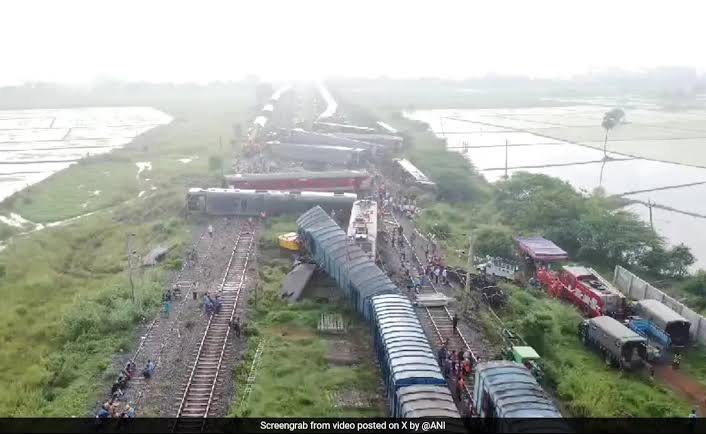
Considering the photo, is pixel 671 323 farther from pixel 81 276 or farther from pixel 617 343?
pixel 81 276

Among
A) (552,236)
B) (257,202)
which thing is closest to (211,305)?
(257,202)

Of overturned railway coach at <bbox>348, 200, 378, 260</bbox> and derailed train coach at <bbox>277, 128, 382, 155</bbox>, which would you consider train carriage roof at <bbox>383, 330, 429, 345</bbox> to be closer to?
overturned railway coach at <bbox>348, 200, 378, 260</bbox>

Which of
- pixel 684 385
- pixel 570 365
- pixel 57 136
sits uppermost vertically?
pixel 57 136

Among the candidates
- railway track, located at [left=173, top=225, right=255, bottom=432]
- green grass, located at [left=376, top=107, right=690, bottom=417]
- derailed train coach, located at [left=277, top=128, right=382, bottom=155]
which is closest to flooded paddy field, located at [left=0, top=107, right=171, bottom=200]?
derailed train coach, located at [left=277, top=128, right=382, bottom=155]

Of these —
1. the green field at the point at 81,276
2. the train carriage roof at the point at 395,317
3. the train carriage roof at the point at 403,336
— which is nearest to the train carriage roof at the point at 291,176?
the green field at the point at 81,276

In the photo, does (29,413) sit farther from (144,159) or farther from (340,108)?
(340,108)

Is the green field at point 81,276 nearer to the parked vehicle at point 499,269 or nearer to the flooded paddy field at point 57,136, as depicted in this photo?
the flooded paddy field at point 57,136
